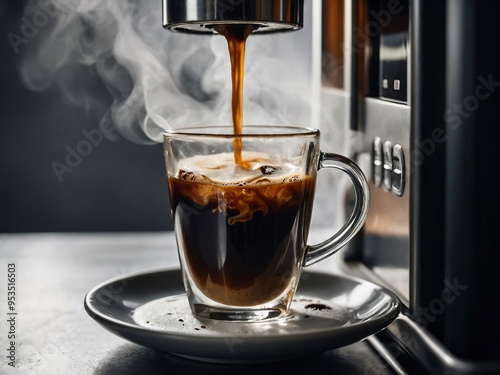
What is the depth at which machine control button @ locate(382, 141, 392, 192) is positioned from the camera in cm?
76

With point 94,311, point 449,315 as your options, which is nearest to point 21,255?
point 94,311

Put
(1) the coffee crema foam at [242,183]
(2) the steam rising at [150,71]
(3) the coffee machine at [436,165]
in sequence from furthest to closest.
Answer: (2) the steam rising at [150,71] < (1) the coffee crema foam at [242,183] < (3) the coffee machine at [436,165]

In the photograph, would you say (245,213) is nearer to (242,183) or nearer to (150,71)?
(242,183)

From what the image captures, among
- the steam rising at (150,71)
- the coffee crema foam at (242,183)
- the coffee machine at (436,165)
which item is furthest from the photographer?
the steam rising at (150,71)

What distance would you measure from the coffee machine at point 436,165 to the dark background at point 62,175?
1.98 meters

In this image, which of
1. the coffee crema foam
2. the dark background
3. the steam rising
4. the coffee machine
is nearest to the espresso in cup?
the coffee crema foam

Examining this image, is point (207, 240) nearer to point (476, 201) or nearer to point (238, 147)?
point (238, 147)

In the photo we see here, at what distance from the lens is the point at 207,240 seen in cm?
72

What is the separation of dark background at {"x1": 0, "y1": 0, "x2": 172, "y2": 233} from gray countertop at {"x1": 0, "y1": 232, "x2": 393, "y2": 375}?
150cm

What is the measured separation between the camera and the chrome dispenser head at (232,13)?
66 cm

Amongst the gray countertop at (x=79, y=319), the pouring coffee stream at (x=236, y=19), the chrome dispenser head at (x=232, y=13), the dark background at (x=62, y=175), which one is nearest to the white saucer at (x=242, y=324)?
the gray countertop at (x=79, y=319)

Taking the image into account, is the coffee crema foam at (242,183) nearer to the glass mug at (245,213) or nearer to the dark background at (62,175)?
the glass mug at (245,213)

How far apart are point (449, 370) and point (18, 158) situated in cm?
235

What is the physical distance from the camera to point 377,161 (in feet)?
2.64
